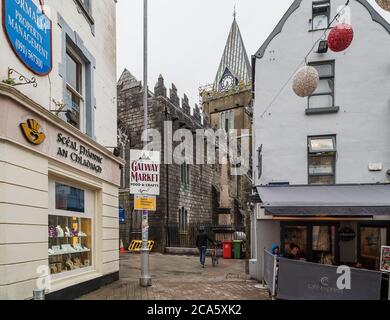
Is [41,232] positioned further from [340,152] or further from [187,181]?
[187,181]

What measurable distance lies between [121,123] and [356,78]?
648 inches

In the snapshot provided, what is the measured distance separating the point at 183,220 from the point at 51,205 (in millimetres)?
18074

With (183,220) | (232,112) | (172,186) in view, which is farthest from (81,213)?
(232,112)

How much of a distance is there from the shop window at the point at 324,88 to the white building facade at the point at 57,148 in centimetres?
664

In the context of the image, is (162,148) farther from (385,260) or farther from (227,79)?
(227,79)

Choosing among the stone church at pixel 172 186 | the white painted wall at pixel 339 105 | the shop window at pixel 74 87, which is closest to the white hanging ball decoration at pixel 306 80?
the white painted wall at pixel 339 105

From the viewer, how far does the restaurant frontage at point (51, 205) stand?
244 inches

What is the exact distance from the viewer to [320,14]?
474 inches

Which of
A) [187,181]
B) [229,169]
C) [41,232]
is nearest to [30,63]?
[41,232]

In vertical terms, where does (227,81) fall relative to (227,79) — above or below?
below

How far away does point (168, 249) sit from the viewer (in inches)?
845

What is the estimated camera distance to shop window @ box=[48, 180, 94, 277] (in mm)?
8266

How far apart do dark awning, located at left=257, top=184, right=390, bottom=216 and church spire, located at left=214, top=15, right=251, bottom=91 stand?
50.2 metres
